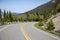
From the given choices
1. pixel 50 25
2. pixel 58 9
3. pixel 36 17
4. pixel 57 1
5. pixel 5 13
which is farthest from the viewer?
pixel 36 17

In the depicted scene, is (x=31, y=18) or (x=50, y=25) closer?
(x=50, y=25)

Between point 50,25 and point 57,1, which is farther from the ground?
point 57,1

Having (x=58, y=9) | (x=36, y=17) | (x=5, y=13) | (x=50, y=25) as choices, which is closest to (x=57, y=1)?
(x=58, y=9)

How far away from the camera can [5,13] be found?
16275 cm

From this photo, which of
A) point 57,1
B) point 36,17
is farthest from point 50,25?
point 36,17

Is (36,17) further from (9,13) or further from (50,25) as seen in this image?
(50,25)

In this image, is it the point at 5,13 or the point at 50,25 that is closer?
the point at 50,25

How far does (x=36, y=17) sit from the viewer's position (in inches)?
7505

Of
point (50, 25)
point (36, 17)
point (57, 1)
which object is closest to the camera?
point (50, 25)

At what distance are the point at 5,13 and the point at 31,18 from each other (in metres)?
A: 42.8

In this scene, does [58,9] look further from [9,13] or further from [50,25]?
[9,13]

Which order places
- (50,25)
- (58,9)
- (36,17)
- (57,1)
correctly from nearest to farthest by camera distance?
(50,25) → (58,9) → (57,1) → (36,17)

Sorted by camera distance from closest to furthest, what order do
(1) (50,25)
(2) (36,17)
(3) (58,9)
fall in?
(1) (50,25), (3) (58,9), (2) (36,17)

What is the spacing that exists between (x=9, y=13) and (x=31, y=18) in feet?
132
